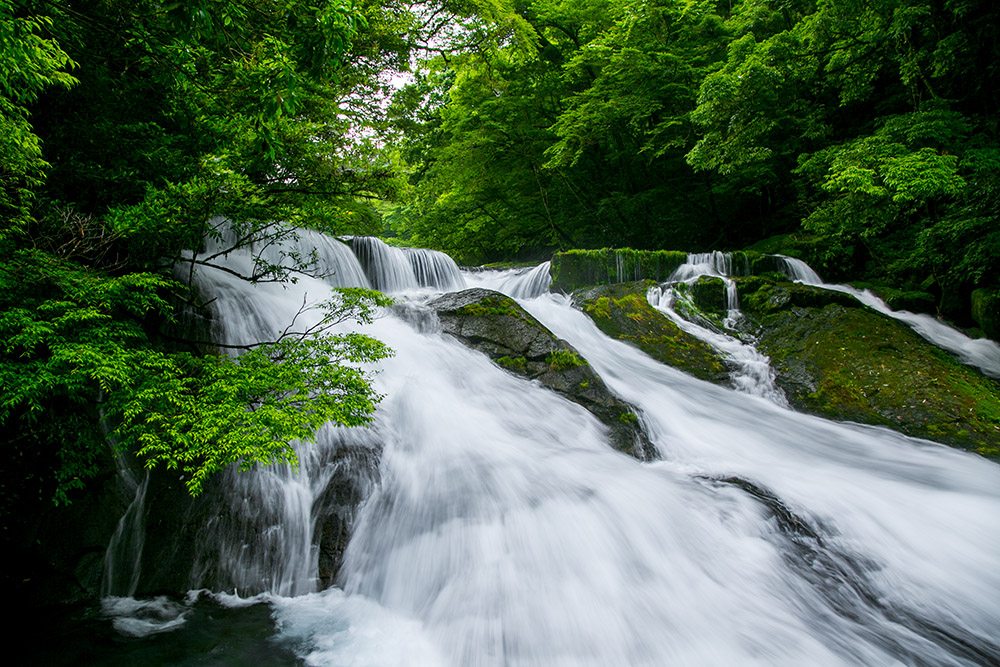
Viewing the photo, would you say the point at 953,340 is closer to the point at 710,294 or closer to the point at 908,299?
the point at 908,299

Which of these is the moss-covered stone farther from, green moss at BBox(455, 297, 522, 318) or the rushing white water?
green moss at BBox(455, 297, 522, 318)

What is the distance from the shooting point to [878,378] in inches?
243

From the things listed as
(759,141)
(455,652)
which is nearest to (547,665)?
(455,652)

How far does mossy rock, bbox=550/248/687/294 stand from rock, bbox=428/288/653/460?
4.17m

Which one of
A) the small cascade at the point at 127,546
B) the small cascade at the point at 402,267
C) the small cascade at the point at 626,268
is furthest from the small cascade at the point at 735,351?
the small cascade at the point at 127,546

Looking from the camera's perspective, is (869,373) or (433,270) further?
(433,270)

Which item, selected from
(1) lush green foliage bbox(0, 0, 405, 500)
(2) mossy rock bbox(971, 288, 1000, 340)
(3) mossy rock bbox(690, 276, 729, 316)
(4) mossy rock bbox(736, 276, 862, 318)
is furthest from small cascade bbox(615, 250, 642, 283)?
(1) lush green foliage bbox(0, 0, 405, 500)

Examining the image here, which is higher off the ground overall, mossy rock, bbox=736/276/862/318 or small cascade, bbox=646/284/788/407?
mossy rock, bbox=736/276/862/318

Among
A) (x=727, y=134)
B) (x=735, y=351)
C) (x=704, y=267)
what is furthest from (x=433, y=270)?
(x=727, y=134)

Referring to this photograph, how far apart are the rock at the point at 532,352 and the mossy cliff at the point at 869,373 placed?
3193mm

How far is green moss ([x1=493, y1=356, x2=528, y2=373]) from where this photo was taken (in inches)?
225

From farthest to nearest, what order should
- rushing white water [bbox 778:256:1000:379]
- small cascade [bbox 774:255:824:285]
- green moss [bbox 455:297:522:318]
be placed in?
small cascade [bbox 774:255:824:285], rushing white water [bbox 778:256:1000:379], green moss [bbox 455:297:522:318]

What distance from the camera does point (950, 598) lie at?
297 centimetres

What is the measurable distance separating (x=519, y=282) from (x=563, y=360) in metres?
5.95
